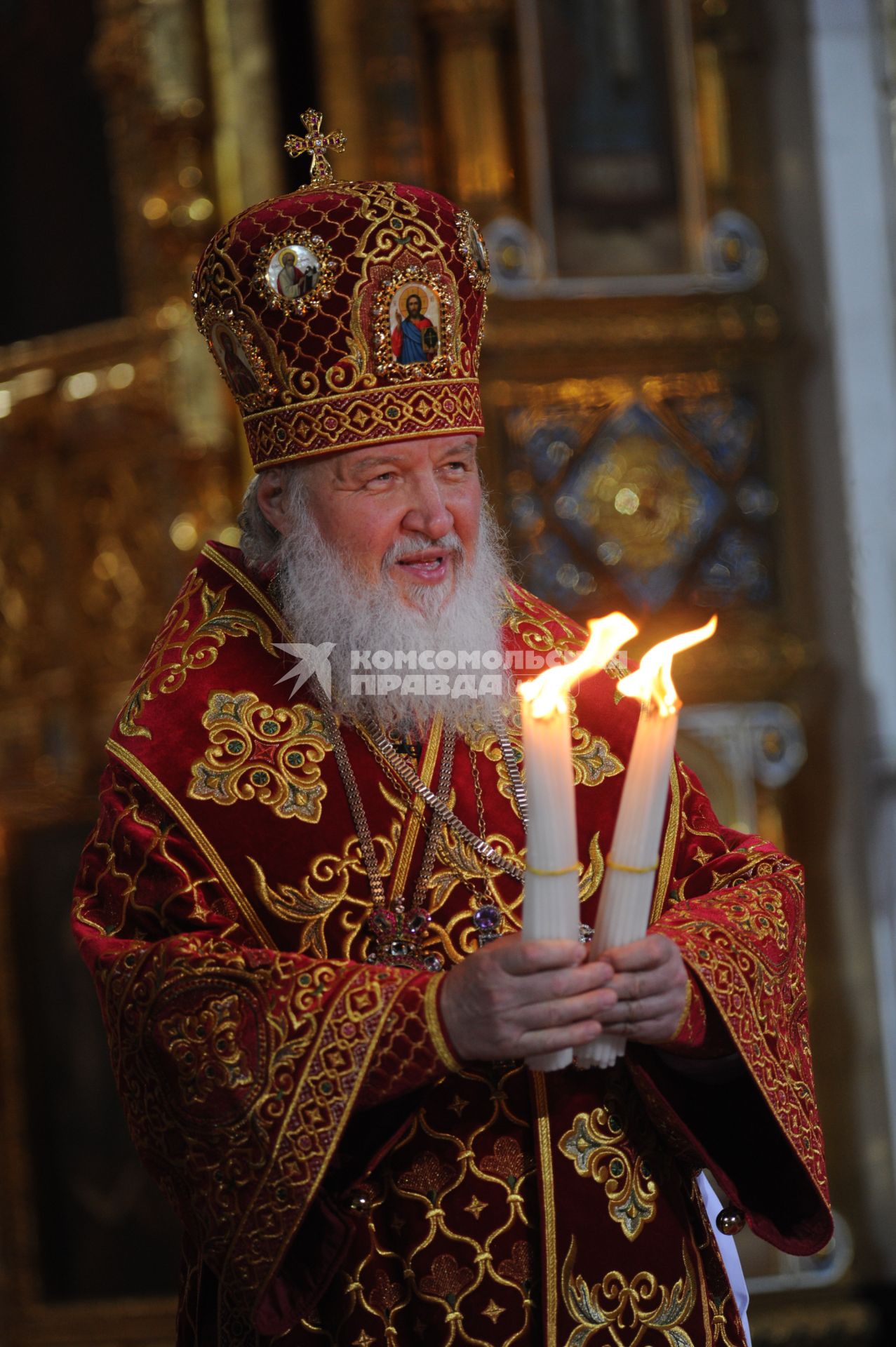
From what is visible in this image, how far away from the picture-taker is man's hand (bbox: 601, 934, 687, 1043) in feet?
6.61

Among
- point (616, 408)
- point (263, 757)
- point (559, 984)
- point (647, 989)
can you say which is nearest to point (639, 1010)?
point (647, 989)

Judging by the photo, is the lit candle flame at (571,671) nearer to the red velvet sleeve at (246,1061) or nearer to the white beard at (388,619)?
the white beard at (388,619)

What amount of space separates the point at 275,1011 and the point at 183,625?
2.13ft

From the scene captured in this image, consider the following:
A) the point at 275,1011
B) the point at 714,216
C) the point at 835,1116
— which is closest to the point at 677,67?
the point at 714,216

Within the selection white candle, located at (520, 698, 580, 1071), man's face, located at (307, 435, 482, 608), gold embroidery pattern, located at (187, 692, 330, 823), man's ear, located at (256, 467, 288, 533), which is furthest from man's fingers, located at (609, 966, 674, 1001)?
man's ear, located at (256, 467, 288, 533)

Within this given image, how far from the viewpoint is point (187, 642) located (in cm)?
254

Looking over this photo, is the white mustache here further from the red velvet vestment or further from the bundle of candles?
the bundle of candles

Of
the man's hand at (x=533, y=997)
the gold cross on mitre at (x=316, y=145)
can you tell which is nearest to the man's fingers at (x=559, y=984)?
the man's hand at (x=533, y=997)

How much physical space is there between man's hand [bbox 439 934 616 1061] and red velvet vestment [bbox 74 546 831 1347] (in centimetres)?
11

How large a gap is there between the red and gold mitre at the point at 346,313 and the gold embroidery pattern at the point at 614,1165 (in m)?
0.96

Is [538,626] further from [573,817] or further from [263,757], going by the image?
[573,817]

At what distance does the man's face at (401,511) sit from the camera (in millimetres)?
2457

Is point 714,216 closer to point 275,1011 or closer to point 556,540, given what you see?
point 556,540

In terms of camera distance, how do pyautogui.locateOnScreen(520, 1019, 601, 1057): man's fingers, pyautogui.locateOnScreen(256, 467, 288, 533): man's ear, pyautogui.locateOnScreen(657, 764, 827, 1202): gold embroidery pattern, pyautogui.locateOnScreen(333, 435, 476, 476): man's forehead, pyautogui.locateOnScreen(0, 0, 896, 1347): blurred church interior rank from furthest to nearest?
pyautogui.locateOnScreen(0, 0, 896, 1347): blurred church interior, pyautogui.locateOnScreen(256, 467, 288, 533): man's ear, pyautogui.locateOnScreen(333, 435, 476, 476): man's forehead, pyautogui.locateOnScreen(657, 764, 827, 1202): gold embroidery pattern, pyautogui.locateOnScreen(520, 1019, 601, 1057): man's fingers
